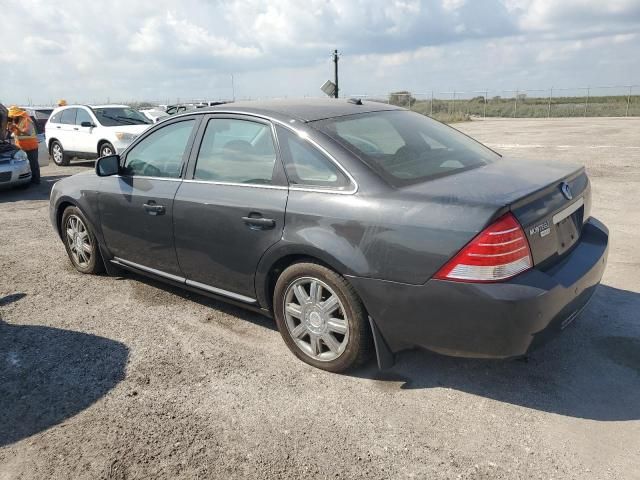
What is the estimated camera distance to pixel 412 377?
3391 mm

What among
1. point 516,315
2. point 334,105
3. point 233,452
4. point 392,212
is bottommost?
point 233,452

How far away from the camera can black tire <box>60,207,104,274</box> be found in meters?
5.19

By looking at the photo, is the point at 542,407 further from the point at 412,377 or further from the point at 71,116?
the point at 71,116

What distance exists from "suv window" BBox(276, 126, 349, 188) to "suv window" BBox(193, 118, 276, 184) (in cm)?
12

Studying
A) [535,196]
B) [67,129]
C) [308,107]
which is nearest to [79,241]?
[308,107]

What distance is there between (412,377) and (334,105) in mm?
1984

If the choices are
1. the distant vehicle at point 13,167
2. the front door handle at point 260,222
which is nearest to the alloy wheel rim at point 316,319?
the front door handle at point 260,222

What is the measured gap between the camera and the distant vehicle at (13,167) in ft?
35.4

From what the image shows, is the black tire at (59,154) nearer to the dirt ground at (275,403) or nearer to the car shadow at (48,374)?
the dirt ground at (275,403)

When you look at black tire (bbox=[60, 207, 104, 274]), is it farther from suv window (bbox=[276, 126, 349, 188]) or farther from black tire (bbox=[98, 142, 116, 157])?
black tire (bbox=[98, 142, 116, 157])

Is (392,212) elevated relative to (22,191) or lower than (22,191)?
elevated

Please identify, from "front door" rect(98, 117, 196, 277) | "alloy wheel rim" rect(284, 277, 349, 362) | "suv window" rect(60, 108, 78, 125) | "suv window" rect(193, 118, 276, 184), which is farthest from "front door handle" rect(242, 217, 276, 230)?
"suv window" rect(60, 108, 78, 125)

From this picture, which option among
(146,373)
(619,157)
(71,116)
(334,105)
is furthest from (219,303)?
(71,116)

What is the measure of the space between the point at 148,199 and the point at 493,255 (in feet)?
9.11
